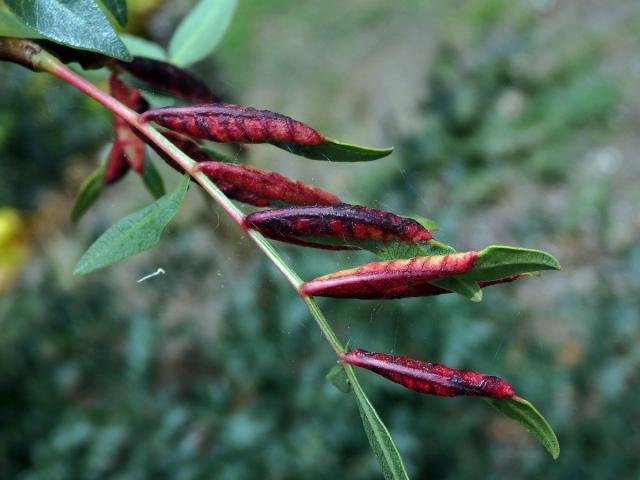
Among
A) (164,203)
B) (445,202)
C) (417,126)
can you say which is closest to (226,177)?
(164,203)

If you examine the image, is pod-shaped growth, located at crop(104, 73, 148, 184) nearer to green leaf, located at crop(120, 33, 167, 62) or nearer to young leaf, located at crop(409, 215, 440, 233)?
green leaf, located at crop(120, 33, 167, 62)

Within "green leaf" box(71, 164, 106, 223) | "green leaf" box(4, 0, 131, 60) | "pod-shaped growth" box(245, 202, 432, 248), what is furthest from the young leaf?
"green leaf" box(71, 164, 106, 223)

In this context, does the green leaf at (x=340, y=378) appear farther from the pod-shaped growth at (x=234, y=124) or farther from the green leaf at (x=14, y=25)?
the green leaf at (x=14, y=25)

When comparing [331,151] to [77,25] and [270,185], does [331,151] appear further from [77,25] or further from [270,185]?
[77,25]

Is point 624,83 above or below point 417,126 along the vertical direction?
below

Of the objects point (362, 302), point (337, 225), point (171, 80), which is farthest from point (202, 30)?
point (362, 302)

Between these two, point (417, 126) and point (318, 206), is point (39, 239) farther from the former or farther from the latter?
point (318, 206)
